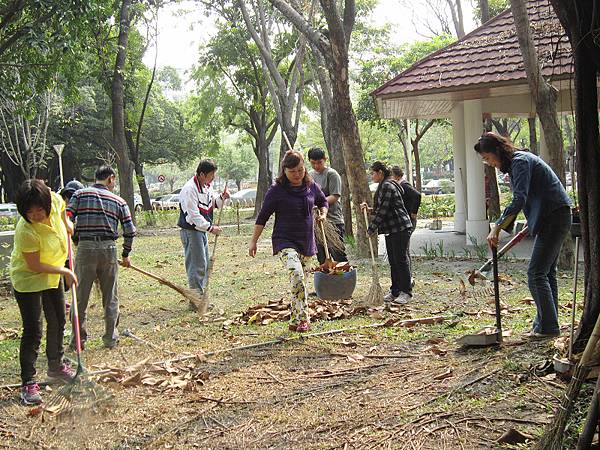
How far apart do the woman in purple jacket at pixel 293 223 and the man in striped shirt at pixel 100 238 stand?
4.50ft

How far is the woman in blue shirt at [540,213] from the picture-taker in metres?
5.81

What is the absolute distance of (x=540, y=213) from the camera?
5.83m

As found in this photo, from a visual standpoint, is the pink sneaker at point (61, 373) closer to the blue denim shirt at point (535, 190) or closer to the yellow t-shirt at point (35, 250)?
the yellow t-shirt at point (35, 250)

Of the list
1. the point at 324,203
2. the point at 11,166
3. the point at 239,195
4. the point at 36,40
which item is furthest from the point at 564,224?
the point at 239,195

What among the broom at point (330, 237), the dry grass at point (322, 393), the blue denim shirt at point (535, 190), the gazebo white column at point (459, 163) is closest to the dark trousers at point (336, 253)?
the broom at point (330, 237)

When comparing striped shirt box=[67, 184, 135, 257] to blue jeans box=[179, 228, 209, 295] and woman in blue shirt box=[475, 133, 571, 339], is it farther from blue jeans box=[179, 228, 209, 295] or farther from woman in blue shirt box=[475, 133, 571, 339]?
woman in blue shirt box=[475, 133, 571, 339]

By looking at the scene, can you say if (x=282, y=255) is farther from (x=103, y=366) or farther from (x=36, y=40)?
(x=36, y=40)

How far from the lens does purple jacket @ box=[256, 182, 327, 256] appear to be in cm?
706

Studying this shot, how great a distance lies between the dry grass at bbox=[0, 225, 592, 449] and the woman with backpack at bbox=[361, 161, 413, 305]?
0.68m

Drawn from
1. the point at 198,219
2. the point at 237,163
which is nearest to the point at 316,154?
the point at 198,219

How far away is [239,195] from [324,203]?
165ft

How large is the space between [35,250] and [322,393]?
2.40m

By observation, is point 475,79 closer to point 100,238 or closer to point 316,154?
point 316,154

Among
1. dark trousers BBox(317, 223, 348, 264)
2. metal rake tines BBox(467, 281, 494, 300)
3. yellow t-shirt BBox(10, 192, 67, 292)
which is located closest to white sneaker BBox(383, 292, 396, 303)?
dark trousers BBox(317, 223, 348, 264)
